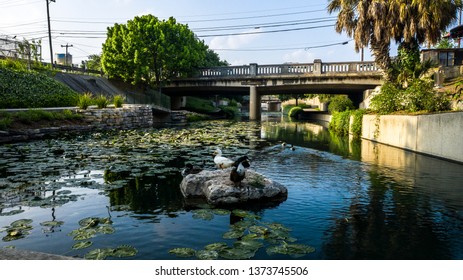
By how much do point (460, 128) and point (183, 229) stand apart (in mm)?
10677

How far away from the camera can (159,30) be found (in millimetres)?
40781

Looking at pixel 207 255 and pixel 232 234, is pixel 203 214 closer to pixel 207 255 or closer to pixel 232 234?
pixel 232 234

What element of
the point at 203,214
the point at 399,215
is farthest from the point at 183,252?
the point at 399,215

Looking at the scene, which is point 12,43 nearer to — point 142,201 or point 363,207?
point 142,201

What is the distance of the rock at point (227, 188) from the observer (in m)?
7.10

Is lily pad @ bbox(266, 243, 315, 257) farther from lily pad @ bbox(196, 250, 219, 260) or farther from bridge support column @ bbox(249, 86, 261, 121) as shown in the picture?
bridge support column @ bbox(249, 86, 261, 121)

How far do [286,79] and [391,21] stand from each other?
54.1 ft

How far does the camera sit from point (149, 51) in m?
41.1

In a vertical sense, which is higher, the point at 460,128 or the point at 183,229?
the point at 460,128

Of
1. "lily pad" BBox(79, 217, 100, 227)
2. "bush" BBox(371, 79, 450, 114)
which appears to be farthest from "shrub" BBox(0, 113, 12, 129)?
"bush" BBox(371, 79, 450, 114)

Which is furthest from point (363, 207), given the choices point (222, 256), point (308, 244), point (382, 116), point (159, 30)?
point (159, 30)

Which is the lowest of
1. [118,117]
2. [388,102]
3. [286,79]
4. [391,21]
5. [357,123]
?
[357,123]

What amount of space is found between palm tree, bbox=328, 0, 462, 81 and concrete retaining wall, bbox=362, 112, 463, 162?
817cm

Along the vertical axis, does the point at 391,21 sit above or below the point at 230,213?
above
